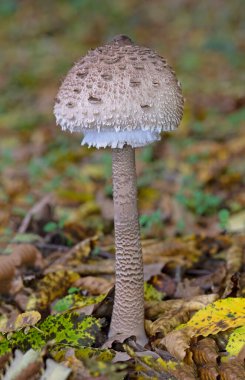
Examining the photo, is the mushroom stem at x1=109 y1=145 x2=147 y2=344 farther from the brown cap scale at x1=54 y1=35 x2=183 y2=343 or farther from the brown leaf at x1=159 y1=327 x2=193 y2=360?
the brown leaf at x1=159 y1=327 x2=193 y2=360

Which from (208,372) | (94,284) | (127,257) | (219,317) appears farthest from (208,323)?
(94,284)

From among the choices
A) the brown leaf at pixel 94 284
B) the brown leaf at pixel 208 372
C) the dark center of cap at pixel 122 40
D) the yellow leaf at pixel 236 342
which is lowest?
the brown leaf at pixel 208 372

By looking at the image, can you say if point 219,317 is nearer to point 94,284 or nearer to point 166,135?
point 94,284

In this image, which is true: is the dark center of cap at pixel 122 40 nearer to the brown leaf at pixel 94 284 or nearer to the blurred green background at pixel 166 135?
the blurred green background at pixel 166 135

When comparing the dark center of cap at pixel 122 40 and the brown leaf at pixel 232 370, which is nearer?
the brown leaf at pixel 232 370

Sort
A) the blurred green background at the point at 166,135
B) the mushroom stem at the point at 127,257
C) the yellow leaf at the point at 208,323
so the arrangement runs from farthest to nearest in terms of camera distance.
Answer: the blurred green background at the point at 166,135 → the mushroom stem at the point at 127,257 → the yellow leaf at the point at 208,323

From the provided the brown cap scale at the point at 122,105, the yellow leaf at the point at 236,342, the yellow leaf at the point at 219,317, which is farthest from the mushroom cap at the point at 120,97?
the yellow leaf at the point at 236,342

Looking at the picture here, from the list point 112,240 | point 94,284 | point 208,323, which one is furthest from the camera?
point 112,240
